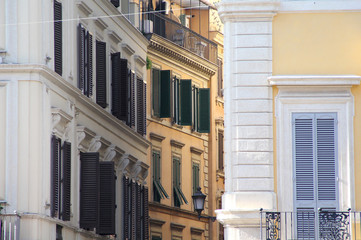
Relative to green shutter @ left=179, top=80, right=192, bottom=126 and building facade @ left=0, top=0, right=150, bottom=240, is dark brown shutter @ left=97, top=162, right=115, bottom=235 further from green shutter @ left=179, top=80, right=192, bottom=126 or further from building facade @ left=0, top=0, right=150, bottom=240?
green shutter @ left=179, top=80, right=192, bottom=126

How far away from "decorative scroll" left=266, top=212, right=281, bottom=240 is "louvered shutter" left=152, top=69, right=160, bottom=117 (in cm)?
1902

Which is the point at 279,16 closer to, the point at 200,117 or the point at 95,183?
the point at 95,183

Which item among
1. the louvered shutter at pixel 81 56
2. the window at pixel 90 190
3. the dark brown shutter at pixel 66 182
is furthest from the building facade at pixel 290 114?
the louvered shutter at pixel 81 56

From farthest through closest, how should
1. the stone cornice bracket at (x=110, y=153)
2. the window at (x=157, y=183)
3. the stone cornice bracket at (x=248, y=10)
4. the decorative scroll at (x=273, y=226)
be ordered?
the window at (x=157, y=183)
the stone cornice bracket at (x=110, y=153)
the stone cornice bracket at (x=248, y=10)
the decorative scroll at (x=273, y=226)

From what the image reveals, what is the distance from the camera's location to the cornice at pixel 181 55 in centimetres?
4826

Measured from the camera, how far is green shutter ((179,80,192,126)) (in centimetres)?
5022

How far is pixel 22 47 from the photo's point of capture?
3192 cm

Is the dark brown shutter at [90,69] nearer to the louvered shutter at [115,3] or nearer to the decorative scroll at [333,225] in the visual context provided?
the louvered shutter at [115,3]

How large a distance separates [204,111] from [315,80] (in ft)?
71.0

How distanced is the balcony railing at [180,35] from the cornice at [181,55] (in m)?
0.32

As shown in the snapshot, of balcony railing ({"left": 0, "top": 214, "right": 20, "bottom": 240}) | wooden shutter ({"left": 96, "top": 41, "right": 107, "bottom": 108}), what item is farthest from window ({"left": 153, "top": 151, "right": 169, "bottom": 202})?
balcony railing ({"left": 0, "top": 214, "right": 20, "bottom": 240})

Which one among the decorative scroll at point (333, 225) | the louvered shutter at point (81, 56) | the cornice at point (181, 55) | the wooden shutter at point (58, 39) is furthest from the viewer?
the cornice at point (181, 55)

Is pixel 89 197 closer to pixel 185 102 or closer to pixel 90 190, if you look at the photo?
pixel 90 190

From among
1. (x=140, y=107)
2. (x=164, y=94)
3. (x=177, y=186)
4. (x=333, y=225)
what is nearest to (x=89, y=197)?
(x=333, y=225)
